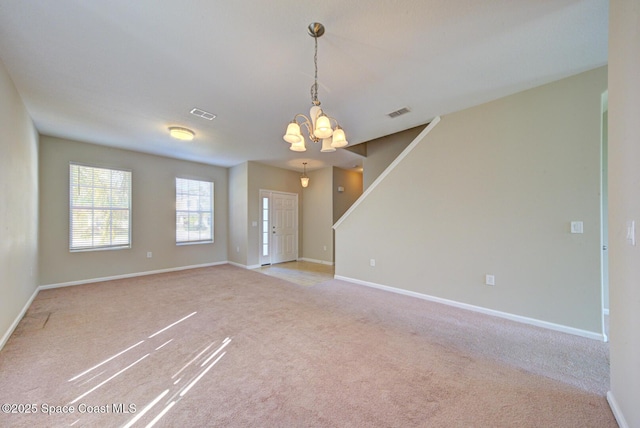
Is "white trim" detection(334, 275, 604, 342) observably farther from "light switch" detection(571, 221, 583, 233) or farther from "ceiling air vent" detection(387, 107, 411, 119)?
"ceiling air vent" detection(387, 107, 411, 119)

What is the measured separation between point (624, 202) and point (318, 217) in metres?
5.90

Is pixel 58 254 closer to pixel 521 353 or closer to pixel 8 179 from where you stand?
pixel 8 179

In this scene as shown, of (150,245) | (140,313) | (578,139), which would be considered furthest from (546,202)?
(150,245)

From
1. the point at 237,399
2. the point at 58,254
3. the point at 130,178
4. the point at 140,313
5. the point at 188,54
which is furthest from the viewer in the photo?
the point at 130,178

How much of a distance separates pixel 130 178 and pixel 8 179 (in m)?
2.75

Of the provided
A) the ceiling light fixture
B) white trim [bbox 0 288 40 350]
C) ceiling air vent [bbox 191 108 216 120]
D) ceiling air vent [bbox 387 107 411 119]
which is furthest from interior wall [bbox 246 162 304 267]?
ceiling air vent [bbox 387 107 411 119]

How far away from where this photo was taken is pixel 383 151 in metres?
5.27

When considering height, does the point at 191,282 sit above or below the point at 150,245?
below

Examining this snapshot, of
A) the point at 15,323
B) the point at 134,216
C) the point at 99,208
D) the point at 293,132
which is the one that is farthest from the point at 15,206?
the point at 293,132

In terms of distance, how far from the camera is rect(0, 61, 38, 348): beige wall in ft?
7.68

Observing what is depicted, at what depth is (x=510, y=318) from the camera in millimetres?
2910

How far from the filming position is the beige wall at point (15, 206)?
7.68ft

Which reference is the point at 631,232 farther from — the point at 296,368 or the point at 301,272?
the point at 301,272

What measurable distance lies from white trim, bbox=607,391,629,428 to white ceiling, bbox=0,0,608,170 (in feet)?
8.70
